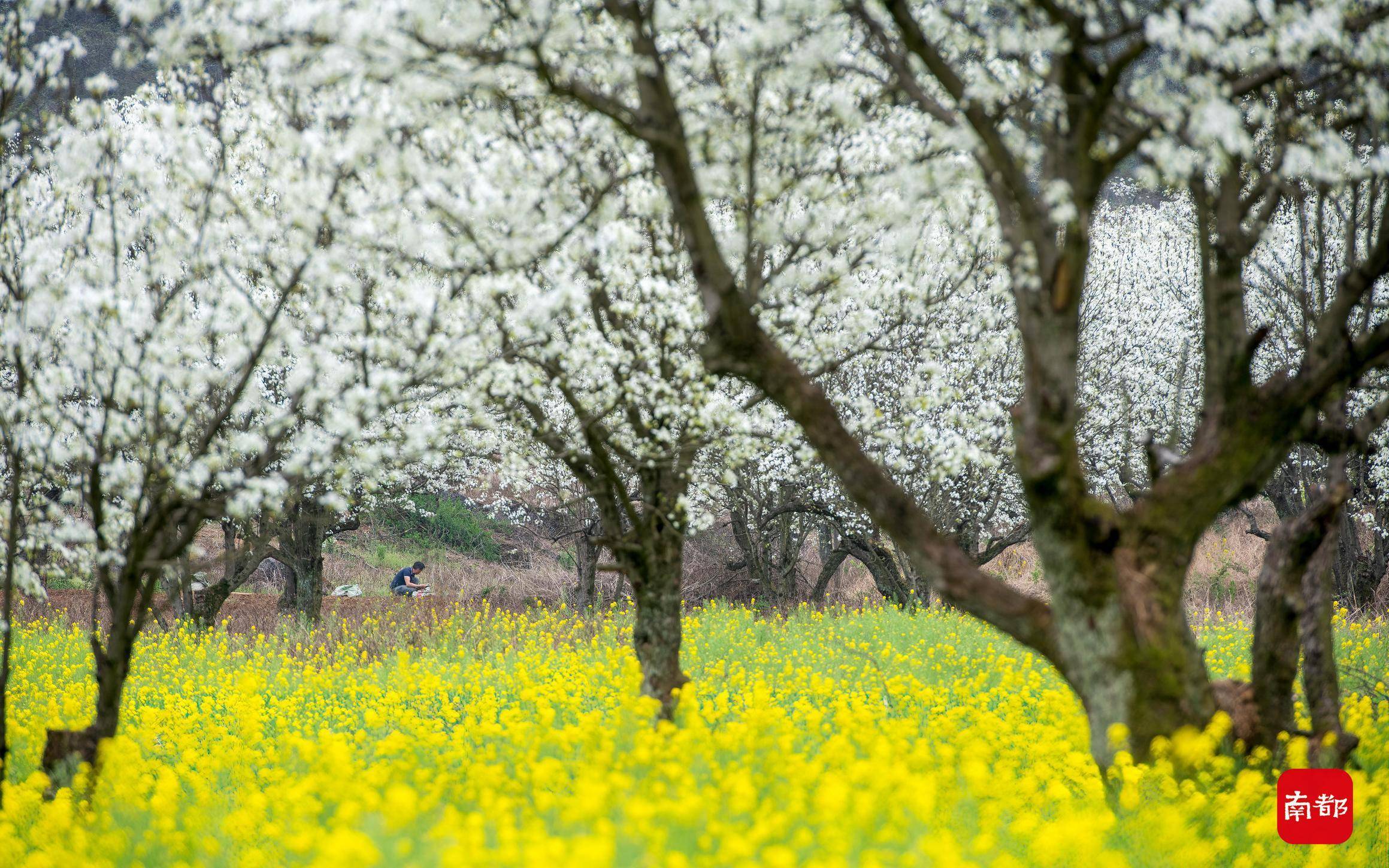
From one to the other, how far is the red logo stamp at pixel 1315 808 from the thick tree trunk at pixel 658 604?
4489 millimetres

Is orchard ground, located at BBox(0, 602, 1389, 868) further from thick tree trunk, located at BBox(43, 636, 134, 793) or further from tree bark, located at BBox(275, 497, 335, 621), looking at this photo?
tree bark, located at BBox(275, 497, 335, 621)

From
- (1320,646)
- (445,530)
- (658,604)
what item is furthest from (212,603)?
(1320,646)

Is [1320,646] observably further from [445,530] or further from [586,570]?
[445,530]

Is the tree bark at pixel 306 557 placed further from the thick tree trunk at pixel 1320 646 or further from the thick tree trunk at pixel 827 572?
the thick tree trunk at pixel 1320 646

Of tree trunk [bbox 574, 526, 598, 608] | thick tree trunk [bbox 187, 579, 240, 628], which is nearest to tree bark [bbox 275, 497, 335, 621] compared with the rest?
thick tree trunk [bbox 187, 579, 240, 628]

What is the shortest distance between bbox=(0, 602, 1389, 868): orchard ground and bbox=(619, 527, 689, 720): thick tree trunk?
15.8 inches

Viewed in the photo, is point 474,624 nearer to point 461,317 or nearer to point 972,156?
point 461,317

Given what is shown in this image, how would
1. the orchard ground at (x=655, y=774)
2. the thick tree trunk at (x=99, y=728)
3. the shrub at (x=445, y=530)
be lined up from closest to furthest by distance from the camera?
the orchard ground at (x=655, y=774)
the thick tree trunk at (x=99, y=728)
the shrub at (x=445, y=530)

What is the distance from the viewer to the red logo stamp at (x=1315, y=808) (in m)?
4.70

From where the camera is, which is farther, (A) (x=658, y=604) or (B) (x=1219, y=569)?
(B) (x=1219, y=569)

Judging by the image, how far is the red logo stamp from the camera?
4.70m

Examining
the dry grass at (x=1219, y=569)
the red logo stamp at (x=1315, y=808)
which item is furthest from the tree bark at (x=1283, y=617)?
the dry grass at (x=1219, y=569)

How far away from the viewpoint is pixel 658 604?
8109 mm

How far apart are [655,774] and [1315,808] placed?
135 inches
